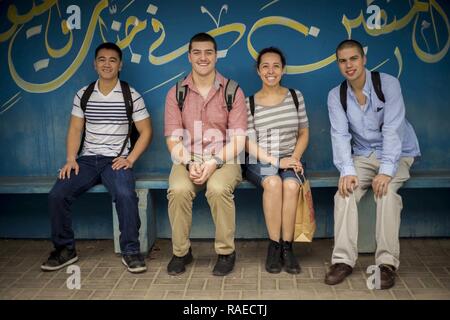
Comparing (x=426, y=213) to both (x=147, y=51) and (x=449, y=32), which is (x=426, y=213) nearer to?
(x=449, y=32)

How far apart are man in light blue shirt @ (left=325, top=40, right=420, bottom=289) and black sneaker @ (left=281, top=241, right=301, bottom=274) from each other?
283 millimetres

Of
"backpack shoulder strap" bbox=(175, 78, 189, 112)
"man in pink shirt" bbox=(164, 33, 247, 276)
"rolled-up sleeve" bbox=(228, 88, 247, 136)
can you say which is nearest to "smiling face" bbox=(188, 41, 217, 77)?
"man in pink shirt" bbox=(164, 33, 247, 276)

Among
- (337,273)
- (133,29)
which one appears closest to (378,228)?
A: (337,273)

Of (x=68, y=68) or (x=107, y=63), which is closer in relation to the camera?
(x=107, y=63)

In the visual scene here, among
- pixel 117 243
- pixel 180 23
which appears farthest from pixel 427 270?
pixel 180 23

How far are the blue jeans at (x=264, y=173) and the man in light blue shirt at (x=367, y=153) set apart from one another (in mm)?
377

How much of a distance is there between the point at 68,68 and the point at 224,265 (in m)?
2.35

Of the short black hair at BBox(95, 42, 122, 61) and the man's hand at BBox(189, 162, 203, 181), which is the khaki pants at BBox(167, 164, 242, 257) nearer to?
the man's hand at BBox(189, 162, 203, 181)

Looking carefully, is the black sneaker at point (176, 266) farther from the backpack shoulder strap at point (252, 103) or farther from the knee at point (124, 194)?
the backpack shoulder strap at point (252, 103)

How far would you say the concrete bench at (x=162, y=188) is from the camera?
15.1 ft

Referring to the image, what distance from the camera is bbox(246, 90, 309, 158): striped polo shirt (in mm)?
4629

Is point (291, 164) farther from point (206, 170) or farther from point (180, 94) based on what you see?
point (180, 94)

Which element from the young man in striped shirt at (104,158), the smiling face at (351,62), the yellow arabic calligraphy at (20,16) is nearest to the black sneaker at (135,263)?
the young man in striped shirt at (104,158)

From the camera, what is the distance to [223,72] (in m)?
5.08
